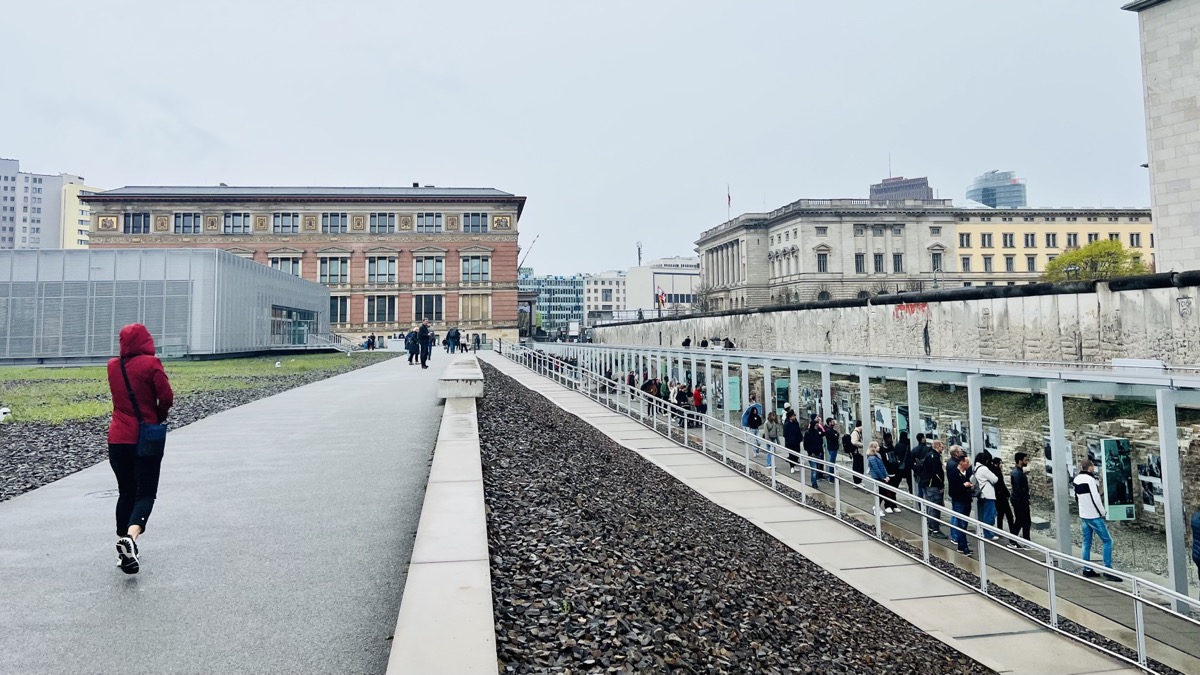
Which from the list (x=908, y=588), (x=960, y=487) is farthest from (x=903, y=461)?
(x=908, y=588)

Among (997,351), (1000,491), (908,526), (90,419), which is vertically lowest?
(908,526)

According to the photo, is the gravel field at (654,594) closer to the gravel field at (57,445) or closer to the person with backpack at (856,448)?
the person with backpack at (856,448)

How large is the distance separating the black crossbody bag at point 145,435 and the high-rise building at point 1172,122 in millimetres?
37738

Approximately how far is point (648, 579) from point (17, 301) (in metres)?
46.5

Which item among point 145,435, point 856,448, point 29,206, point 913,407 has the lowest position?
point 856,448

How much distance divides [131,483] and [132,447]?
35 centimetres

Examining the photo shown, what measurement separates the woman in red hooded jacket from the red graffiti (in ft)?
78.1

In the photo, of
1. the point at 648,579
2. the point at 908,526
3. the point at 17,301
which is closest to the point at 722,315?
the point at 908,526

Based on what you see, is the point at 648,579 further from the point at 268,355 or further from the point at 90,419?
the point at 268,355

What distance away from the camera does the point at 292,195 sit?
258ft


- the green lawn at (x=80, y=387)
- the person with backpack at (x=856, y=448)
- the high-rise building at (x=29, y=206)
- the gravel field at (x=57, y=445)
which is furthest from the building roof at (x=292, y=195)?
the high-rise building at (x=29, y=206)

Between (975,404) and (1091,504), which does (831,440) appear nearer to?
(975,404)

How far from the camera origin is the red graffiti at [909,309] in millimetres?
23859

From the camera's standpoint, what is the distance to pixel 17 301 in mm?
38031
